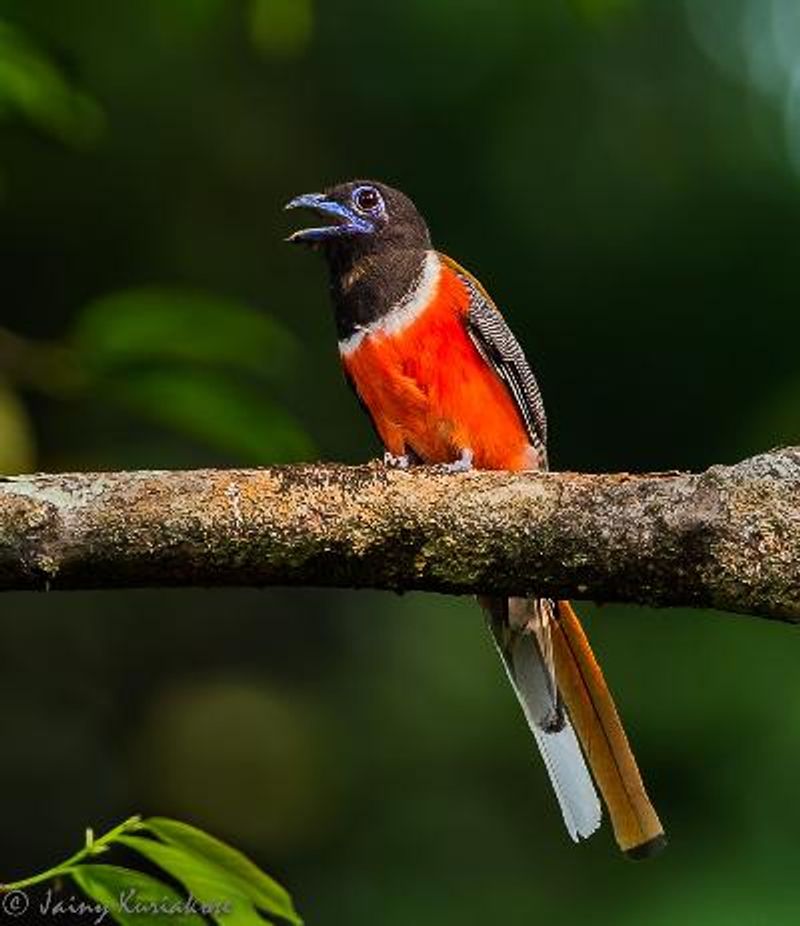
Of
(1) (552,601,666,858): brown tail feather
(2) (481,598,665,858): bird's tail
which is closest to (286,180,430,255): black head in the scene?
(2) (481,598,665,858): bird's tail

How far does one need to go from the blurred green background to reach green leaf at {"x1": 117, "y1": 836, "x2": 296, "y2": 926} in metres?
4.51

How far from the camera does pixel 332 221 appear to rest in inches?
237

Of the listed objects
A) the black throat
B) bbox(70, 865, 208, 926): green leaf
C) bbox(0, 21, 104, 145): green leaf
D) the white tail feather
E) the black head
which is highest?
bbox(0, 21, 104, 145): green leaf

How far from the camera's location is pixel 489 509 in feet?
11.8

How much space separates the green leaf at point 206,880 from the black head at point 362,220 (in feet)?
11.1

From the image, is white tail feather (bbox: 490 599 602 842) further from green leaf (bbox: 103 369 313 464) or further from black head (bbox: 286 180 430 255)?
green leaf (bbox: 103 369 313 464)

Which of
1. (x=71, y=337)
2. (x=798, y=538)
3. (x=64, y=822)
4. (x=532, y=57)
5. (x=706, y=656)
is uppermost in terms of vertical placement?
(x=532, y=57)

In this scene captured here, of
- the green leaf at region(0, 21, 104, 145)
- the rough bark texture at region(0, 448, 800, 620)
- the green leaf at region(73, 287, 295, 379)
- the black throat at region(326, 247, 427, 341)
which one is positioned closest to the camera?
the rough bark texture at region(0, 448, 800, 620)

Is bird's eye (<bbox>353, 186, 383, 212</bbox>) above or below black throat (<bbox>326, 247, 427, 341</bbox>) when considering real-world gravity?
above

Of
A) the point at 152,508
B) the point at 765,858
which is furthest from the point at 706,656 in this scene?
the point at 152,508

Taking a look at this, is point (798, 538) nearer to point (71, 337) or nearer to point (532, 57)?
point (71, 337)

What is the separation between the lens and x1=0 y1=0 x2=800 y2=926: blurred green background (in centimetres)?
788

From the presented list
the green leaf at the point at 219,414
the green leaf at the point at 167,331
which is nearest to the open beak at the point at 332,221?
the green leaf at the point at 167,331

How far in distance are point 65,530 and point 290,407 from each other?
585cm
